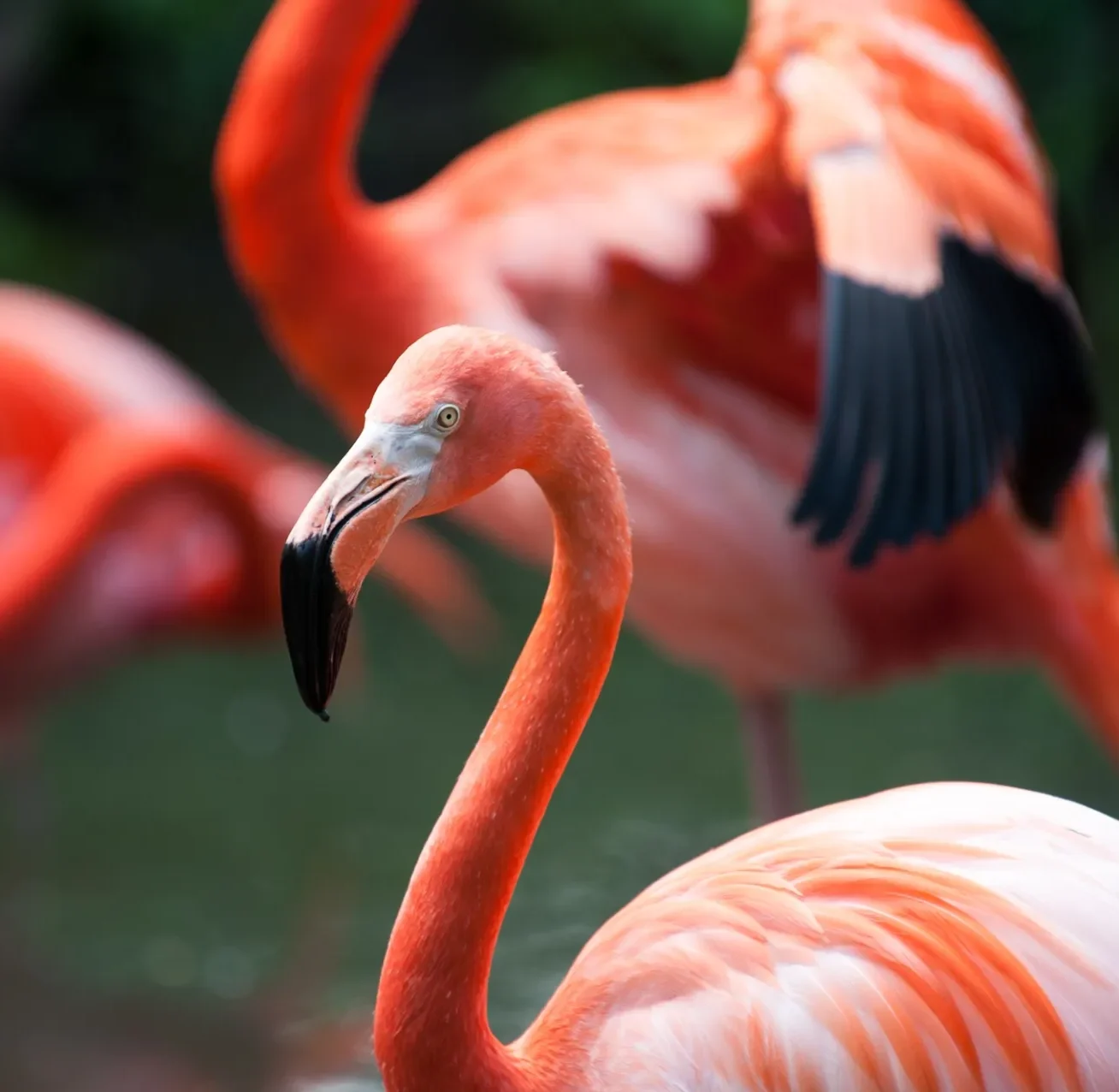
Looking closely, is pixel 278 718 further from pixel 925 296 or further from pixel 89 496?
pixel 925 296

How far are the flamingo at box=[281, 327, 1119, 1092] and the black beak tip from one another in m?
0.08

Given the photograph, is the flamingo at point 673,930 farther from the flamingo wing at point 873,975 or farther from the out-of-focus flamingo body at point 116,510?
the out-of-focus flamingo body at point 116,510

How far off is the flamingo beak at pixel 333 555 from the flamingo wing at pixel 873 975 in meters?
0.30

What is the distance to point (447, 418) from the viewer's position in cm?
105

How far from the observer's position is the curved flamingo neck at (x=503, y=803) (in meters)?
1.10

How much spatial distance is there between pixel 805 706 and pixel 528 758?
6.58ft

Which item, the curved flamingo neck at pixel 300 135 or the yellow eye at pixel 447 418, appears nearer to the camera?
the yellow eye at pixel 447 418

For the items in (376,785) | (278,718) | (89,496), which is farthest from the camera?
(278,718)

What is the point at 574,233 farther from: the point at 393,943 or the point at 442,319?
the point at 393,943

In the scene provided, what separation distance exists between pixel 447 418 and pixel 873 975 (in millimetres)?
427

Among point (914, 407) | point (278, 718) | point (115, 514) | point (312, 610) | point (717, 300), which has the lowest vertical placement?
point (278, 718)

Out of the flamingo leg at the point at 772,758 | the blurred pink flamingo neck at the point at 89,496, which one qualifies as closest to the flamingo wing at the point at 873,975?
the flamingo leg at the point at 772,758

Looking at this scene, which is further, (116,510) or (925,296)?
(116,510)

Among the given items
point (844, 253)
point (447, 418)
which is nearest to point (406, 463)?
point (447, 418)
